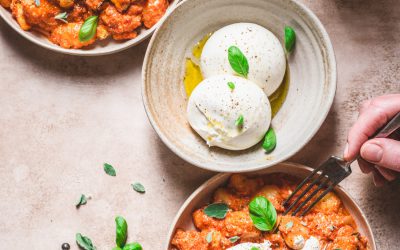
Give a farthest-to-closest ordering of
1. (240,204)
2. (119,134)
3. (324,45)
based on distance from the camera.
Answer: (119,134), (240,204), (324,45)

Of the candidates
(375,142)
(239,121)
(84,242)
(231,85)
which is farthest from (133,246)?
(375,142)

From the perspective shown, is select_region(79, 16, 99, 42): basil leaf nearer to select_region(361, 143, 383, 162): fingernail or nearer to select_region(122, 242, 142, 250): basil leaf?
select_region(122, 242, 142, 250): basil leaf

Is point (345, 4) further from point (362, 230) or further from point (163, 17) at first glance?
point (362, 230)

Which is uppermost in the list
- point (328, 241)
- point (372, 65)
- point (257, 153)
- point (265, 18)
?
point (265, 18)

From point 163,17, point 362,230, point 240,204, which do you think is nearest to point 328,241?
point 362,230

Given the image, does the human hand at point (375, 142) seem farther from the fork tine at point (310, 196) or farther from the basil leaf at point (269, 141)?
the basil leaf at point (269, 141)

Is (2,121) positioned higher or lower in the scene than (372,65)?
lower

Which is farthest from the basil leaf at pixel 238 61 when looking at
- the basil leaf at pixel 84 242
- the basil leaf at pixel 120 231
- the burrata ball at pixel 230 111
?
the basil leaf at pixel 84 242
